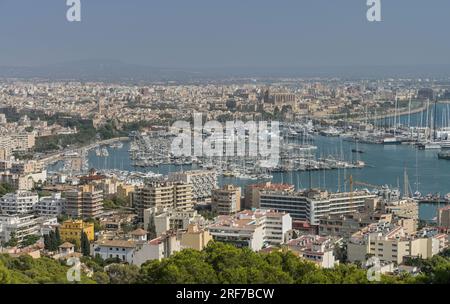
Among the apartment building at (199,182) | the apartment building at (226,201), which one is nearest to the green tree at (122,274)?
the apartment building at (226,201)

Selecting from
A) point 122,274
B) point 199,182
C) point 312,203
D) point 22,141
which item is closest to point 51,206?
point 199,182

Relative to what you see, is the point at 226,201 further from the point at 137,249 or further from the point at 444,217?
the point at 137,249

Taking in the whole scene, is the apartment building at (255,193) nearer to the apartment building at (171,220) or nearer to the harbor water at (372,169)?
the apartment building at (171,220)

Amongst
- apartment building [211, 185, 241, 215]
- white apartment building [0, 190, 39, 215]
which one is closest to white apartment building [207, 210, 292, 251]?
apartment building [211, 185, 241, 215]

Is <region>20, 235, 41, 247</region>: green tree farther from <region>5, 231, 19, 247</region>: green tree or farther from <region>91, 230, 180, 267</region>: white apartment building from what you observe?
<region>91, 230, 180, 267</region>: white apartment building
